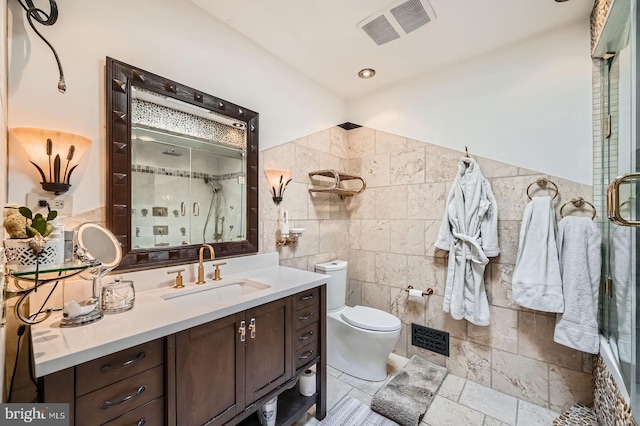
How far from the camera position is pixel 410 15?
1.69 metres

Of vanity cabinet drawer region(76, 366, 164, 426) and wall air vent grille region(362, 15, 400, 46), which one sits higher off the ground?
wall air vent grille region(362, 15, 400, 46)

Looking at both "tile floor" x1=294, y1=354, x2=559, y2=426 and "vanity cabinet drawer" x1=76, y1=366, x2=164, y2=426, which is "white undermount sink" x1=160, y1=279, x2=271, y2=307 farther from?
"tile floor" x1=294, y1=354, x2=559, y2=426

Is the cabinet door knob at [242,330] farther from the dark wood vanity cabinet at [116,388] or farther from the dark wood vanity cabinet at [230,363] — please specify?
the dark wood vanity cabinet at [116,388]

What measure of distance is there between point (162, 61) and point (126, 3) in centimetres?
28

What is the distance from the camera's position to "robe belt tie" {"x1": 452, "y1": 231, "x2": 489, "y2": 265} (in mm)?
1916

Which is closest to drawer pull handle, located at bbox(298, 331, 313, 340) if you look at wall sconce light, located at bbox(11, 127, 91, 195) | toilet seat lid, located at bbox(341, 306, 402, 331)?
toilet seat lid, located at bbox(341, 306, 402, 331)

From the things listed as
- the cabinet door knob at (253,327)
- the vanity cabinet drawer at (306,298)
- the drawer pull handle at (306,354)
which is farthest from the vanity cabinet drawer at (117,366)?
the drawer pull handle at (306,354)

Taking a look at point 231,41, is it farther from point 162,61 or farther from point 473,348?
point 473,348

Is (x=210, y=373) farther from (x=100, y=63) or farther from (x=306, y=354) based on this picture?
(x=100, y=63)

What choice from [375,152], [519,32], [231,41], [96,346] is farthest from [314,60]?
[96,346]

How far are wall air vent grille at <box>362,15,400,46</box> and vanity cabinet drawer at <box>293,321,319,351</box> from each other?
1.98 meters

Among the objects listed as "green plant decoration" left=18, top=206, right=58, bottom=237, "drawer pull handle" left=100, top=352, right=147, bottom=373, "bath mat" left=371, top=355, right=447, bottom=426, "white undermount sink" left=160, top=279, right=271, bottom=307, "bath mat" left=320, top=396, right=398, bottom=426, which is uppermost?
"green plant decoration" left=18, top=206, right=58, bottom=237

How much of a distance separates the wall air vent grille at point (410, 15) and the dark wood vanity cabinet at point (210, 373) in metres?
1.81

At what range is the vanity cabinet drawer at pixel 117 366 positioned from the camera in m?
0.83
